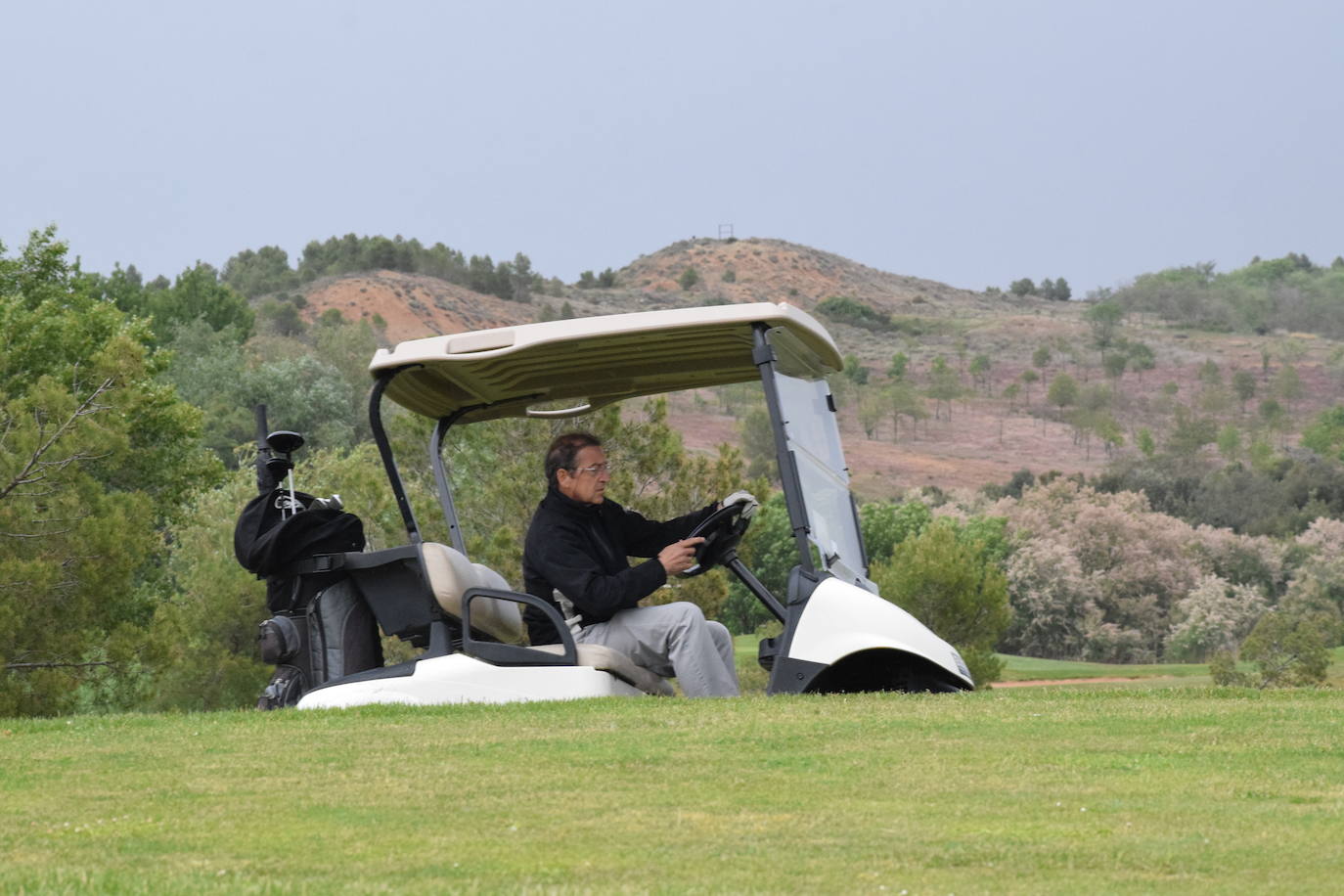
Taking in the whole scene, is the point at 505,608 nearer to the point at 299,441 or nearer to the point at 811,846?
the point at 299,441

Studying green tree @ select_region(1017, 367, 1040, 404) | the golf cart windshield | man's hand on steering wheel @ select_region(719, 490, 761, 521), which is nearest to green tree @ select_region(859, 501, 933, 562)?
the golf cart windshield

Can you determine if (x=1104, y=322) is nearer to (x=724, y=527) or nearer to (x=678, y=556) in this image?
(x=724, y=527)

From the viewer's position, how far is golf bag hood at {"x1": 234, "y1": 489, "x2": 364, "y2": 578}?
27.4 ft

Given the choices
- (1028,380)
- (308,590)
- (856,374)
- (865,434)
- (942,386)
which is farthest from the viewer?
(1028,380)

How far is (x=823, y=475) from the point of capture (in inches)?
341

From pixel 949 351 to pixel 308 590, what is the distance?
116m

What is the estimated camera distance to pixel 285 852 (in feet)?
14.7

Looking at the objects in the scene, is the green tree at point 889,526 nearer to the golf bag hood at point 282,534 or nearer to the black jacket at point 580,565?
the black jacket at point 580,565

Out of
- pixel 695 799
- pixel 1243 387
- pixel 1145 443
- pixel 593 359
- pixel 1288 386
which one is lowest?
pixel 695 799

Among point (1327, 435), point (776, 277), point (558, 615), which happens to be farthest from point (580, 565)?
point (776, 277)

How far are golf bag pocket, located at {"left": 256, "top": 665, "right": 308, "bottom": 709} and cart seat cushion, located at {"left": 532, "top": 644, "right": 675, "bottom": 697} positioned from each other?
3.90ft

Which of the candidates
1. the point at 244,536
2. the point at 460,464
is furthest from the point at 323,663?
the point at 460,464

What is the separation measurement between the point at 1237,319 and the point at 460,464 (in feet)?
380

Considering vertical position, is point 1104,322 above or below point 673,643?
above
